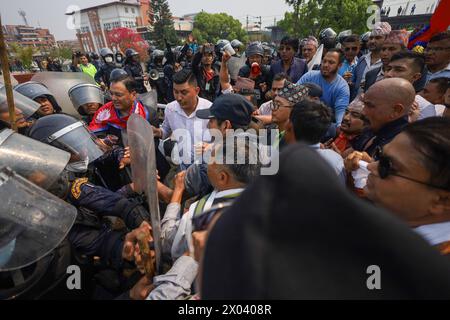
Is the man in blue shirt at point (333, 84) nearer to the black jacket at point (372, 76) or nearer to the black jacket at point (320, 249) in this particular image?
the black jacket at point (372, 76)

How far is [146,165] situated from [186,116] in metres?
1.59

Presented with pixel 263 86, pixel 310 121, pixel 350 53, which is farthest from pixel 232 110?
pixel 350 53

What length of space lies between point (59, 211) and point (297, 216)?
147 cm

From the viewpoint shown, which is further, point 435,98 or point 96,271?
point 435,98

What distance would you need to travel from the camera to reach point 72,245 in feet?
5.32

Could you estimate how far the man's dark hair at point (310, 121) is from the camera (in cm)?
196

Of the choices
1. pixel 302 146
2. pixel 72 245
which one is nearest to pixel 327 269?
pixel 302 146

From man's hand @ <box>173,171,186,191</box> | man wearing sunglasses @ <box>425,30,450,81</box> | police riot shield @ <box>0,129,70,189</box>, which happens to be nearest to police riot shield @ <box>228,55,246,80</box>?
man wearing sunglasses @ <box>425,30,450,81</box>

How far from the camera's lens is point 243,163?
147 cm

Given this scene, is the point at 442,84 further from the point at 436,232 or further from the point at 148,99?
the point at 148,99

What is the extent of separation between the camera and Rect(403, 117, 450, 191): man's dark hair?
1.07 meters

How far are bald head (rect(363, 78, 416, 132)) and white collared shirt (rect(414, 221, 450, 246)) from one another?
113 cm

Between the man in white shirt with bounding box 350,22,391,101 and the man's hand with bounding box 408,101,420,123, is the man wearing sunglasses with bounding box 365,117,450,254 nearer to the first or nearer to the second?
the man's hand with bounding box 408,101,420,123
